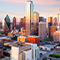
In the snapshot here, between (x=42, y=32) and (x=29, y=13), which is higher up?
(x=29, y=13)

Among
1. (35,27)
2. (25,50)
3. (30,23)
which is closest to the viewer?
(25,50)

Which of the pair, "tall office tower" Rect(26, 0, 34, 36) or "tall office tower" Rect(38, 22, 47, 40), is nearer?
"tall office tower" Rect(38, 22, 47, 40)

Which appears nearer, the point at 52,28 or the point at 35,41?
the point at 35,41

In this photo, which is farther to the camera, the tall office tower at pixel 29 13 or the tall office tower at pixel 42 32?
the tall office tower at pixel 29 13

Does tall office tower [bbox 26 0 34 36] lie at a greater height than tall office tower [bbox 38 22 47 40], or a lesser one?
greater

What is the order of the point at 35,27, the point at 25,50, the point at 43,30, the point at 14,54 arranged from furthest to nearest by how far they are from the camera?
the point at 35,27
the point at 43,30
the point at 25,50
the point at 14,54

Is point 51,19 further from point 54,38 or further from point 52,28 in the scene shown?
point 54,38

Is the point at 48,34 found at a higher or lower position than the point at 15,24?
lower

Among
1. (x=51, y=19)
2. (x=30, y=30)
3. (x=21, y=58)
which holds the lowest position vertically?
(x=21, y=58)

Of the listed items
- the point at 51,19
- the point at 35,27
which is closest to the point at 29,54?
the point at 35,27

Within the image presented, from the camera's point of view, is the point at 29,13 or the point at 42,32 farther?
the point at 29,13

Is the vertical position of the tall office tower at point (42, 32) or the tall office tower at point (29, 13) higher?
the tall office tower at point (29, 13)
